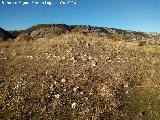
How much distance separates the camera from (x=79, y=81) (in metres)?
21.3

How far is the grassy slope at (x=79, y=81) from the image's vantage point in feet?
59.3

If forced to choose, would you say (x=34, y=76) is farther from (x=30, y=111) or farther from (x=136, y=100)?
(x=136, y=100)

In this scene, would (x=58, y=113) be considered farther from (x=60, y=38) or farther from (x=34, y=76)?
(x=60, y=38)

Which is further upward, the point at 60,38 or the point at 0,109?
the point at 60,38

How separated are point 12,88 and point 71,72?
14.7 ft

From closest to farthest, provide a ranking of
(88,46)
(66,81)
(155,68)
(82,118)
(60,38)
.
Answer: (82,118), (66,81), (155,68), (88,46), (60,38)

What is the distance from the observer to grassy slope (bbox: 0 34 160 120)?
18078 mm

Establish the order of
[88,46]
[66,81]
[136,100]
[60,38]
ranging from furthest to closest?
[60,38] → [88,46] → [66,81] → [136,100]

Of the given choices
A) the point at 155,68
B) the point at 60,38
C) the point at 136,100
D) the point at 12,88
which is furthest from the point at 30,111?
the point at 60,38

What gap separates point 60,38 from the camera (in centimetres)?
3077

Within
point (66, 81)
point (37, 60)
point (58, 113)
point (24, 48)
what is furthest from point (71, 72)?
point (24, 48)

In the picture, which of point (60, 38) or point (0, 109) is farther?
point (60, 38)

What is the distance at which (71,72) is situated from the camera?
22578 mm

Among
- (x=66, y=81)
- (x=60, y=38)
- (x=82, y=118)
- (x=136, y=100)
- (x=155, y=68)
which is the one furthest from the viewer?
(x=60, y=38)
